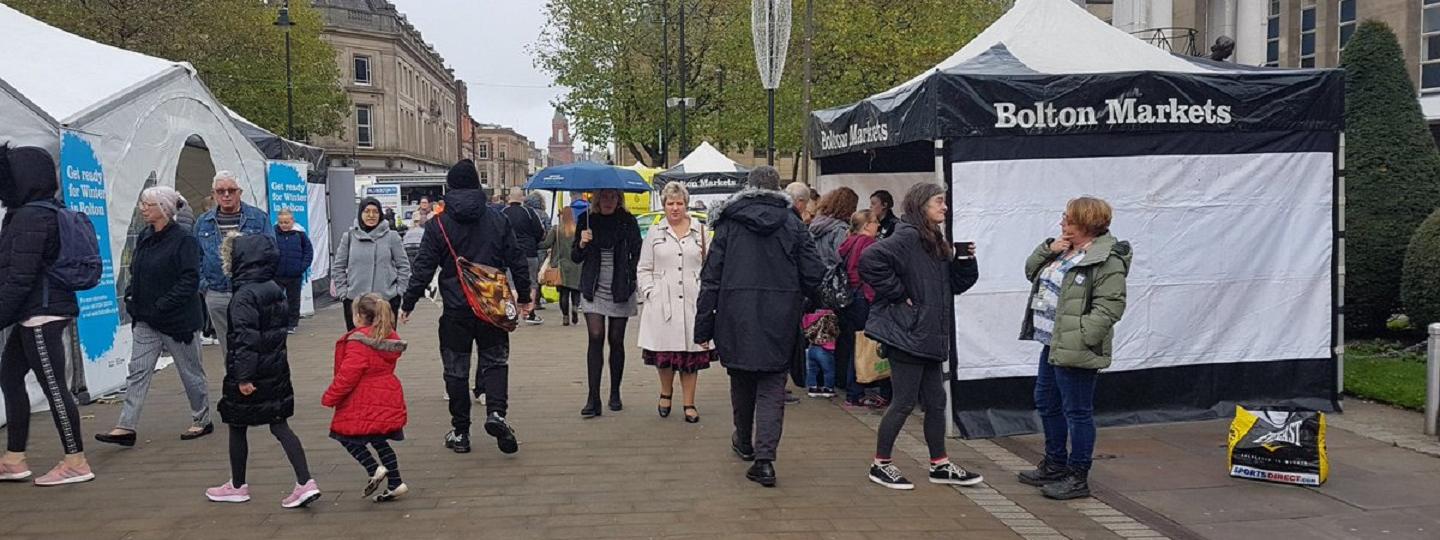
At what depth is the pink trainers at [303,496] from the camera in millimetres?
5734

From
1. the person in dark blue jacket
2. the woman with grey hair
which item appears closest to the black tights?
the person in dark blue jacket

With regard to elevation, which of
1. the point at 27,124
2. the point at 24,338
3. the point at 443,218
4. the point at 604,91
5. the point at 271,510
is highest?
the point at 604,91

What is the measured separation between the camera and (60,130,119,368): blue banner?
851cm

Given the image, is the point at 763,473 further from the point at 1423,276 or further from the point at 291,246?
the point at 1423,276

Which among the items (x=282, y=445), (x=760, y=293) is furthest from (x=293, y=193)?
(x=760, y=293)

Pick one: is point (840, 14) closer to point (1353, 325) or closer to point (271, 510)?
point (1353, 325)

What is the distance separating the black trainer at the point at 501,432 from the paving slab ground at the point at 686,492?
0.34 ft

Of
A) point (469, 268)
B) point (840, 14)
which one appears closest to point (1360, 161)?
point (469, 268)

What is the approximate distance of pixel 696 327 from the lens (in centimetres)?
635

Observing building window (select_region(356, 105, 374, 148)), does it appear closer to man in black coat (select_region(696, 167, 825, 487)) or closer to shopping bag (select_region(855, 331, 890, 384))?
shopping bag (select_region(855, 331, 890, 384))

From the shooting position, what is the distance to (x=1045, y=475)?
631cm

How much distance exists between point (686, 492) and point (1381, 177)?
9.11 meters

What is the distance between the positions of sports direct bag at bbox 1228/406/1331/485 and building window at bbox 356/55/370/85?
2745 inches

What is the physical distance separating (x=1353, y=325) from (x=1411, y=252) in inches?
53.6
